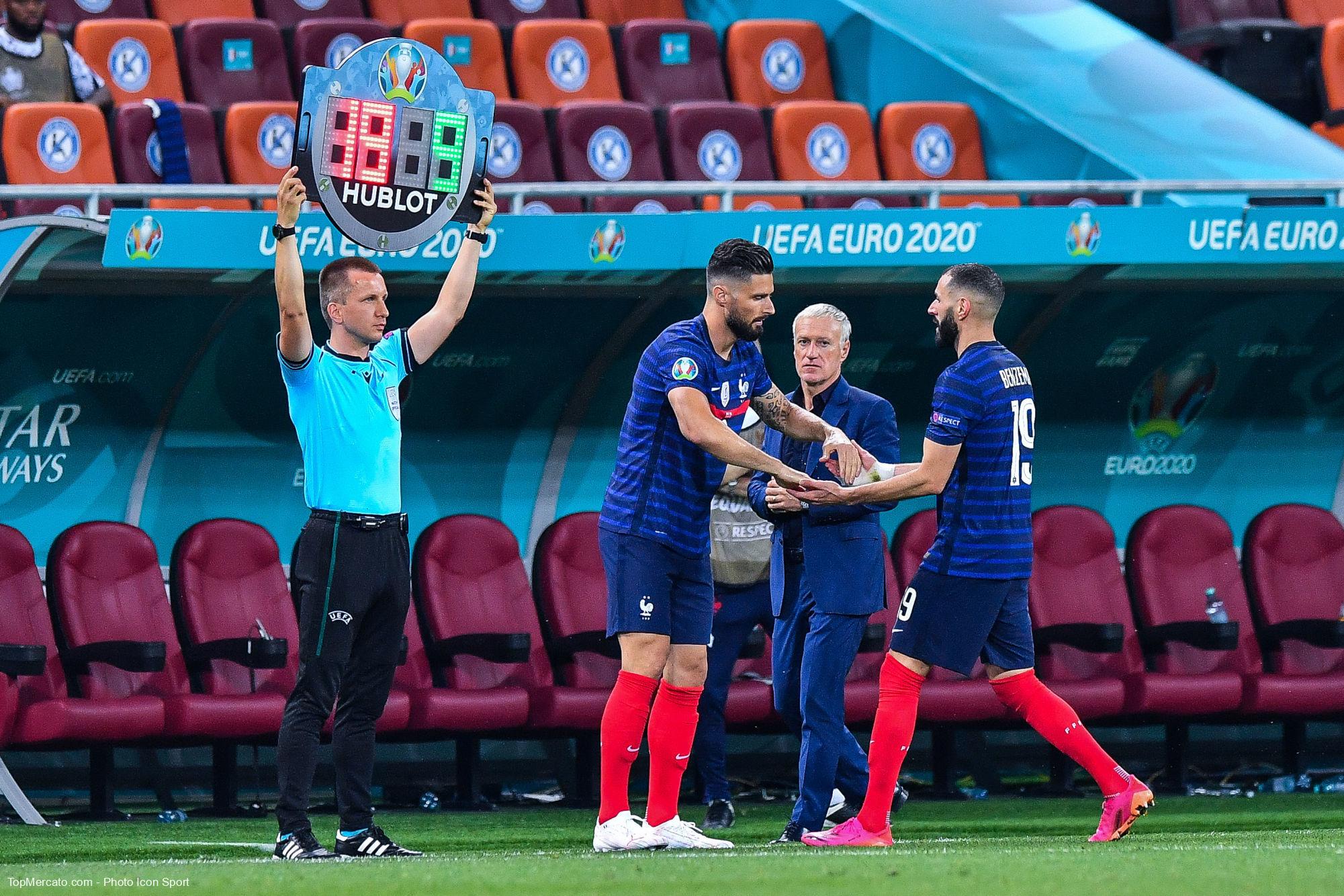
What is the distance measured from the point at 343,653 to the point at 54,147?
4.24 metres

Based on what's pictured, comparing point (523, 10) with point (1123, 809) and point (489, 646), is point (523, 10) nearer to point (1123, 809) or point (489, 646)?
point (489, 646)

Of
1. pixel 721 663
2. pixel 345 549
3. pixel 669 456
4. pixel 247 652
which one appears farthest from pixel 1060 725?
pixel 247 652

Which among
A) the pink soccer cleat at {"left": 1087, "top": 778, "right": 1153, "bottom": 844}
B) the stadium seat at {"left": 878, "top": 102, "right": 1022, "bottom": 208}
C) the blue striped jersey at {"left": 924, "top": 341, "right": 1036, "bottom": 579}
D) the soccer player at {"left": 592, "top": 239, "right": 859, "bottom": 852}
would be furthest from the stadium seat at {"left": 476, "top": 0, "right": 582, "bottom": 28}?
the pink soccer cleat at {"left": 1087, "top": 778, "right": 1153, "bottom": 844}

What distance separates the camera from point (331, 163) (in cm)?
664

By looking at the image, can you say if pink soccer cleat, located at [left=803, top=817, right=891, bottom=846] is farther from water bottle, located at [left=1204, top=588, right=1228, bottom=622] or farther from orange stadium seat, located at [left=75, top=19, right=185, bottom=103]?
orange stadium seat, located at [left=75, top=19, right=185, bottom=103]

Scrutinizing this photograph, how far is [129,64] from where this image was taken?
10.7 m

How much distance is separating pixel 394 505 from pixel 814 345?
1588 mm

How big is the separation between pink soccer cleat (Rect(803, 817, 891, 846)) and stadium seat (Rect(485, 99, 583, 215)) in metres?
4.54

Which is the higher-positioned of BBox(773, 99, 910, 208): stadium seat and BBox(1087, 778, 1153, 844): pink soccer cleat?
BBox(773, 99, 910, 208): stadium seat

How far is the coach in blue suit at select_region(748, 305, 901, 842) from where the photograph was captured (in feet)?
22.5

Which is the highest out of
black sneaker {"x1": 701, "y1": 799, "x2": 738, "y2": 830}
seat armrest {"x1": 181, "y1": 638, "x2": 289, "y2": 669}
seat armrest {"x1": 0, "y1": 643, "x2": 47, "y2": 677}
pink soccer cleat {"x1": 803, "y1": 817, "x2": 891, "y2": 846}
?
seat armrest {"x1": 0, "y1": 643, "x2": 47, "y2": 677}

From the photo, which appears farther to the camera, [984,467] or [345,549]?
[984,467]

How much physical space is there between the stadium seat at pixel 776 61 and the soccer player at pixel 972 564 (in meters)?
5.36

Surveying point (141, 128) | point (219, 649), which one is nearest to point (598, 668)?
point (219, 649)
